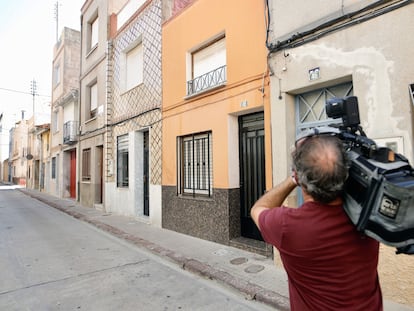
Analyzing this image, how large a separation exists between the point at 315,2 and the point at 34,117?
1147 inches

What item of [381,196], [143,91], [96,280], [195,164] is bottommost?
[96,280]

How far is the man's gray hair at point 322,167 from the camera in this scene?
46.4 inches

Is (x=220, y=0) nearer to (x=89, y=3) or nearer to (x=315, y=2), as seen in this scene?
(x=315, y=2)

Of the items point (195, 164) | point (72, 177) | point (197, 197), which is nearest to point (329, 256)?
point (197, 197)

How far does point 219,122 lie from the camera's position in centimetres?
590

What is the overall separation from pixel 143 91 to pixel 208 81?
123 inches

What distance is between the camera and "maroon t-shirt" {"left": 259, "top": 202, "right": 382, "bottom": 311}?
4.07 feet

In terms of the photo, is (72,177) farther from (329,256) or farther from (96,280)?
(329,256)

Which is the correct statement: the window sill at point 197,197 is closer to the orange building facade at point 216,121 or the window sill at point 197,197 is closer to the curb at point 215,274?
the orange building facade at point 216,121

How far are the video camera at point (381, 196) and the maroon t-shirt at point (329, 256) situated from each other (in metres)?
0.10

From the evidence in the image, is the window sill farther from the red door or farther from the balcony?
the red door

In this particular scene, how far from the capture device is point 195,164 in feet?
22.1

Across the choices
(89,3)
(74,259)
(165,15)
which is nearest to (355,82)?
(74,259)

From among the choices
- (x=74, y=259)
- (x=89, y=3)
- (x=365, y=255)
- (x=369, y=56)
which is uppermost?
(x=89, y=3)
